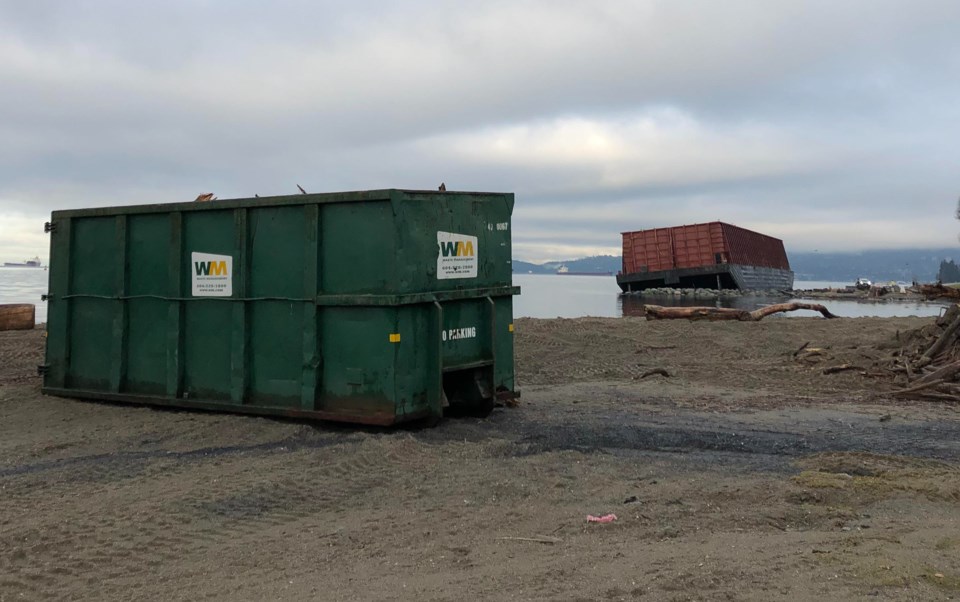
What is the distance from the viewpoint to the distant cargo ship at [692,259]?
51.7 metres

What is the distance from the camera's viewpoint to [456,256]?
8.29m

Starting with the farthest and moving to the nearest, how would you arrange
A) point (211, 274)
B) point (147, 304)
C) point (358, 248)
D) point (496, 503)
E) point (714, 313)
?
point (714, 313) < point (147, 304) < point (211, 274) < point (358, 248) < point (496, 503)

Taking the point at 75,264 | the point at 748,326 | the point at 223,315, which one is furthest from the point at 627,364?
the point at 75,264

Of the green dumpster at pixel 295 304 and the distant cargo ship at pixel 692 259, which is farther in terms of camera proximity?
the distant cargo ship at pixel 692 259

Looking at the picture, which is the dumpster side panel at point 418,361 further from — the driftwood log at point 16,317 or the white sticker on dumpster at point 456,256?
the driftwood log at point 16,317

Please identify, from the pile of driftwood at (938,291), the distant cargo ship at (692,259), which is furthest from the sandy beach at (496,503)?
the distant cargo ship at (692,259)

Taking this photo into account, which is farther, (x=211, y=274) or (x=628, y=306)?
(x=628, y=306)

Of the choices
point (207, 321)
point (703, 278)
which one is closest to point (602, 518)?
point (207, 321)

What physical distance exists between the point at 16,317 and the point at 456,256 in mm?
13310

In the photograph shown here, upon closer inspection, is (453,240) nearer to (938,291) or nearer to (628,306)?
(938,291)

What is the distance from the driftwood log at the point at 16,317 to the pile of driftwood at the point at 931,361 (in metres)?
16.8

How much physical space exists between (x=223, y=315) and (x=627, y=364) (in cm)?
715

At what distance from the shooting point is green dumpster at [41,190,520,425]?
7539 millimetres

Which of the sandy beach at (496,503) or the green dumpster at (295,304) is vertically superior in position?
the green dumpster at (295,304)
